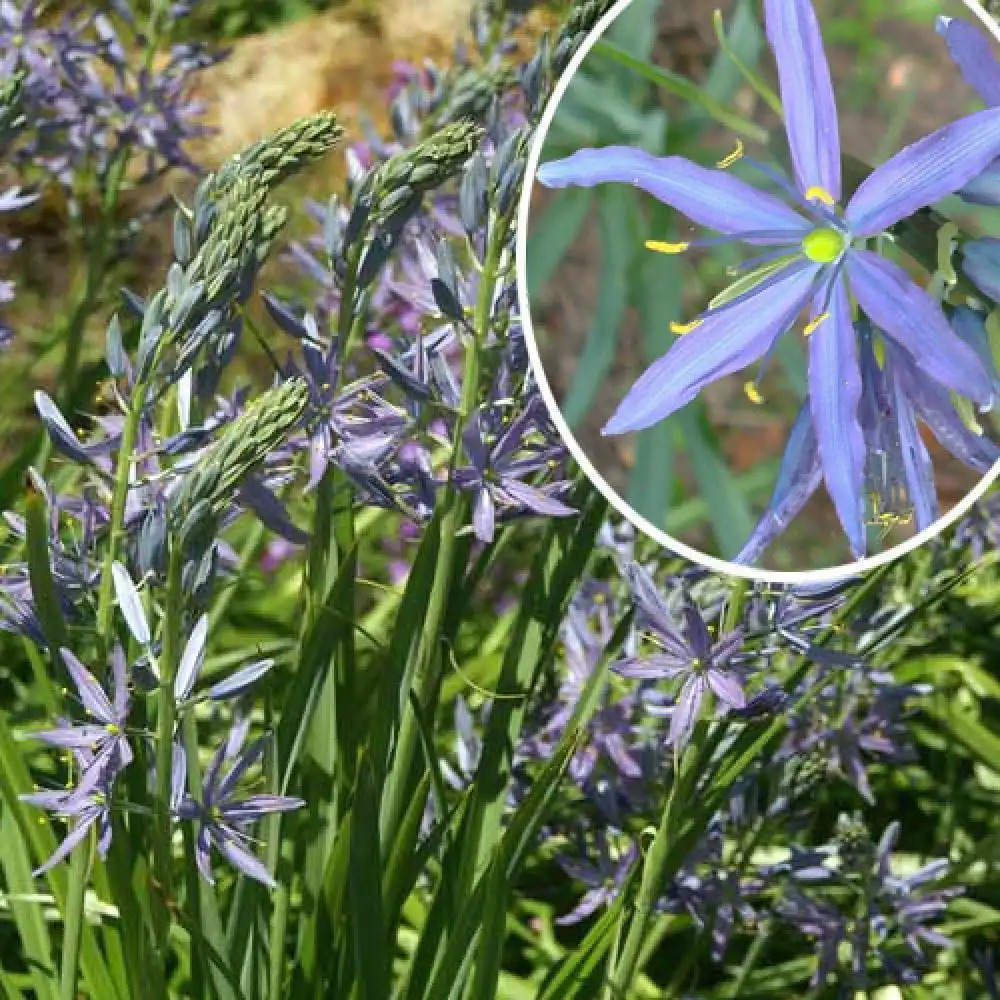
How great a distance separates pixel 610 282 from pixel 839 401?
210 mm

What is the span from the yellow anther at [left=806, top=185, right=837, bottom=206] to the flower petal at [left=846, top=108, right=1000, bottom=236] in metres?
0.04

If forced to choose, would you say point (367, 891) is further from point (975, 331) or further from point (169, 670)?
point (975, 331)

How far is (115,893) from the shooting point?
1.35m

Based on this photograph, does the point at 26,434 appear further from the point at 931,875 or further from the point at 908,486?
the point at 908,486

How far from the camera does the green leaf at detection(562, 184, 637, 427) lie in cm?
119

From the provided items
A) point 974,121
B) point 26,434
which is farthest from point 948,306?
point 26,434

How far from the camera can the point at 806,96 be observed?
3.55 feet

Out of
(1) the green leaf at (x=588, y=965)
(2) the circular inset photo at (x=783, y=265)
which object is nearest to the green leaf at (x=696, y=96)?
(2) the circular inset photo at (x=783, y=265)

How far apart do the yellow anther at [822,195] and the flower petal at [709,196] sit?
19 millimetres

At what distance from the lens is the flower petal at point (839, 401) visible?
1.09 meters

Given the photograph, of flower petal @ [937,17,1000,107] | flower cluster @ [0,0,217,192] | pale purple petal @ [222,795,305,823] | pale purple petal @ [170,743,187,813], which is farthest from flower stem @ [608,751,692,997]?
flower cluster @ [0,0,217,192]

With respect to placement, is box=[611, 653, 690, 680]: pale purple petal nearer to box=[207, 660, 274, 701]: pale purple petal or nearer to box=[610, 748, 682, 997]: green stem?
box=[610, 748, 682, 997]: green stem

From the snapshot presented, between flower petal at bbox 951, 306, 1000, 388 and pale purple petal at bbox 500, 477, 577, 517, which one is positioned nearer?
flower petal at bbox 951, 306, 1000, 388

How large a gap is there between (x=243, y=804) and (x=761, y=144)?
74 cm
